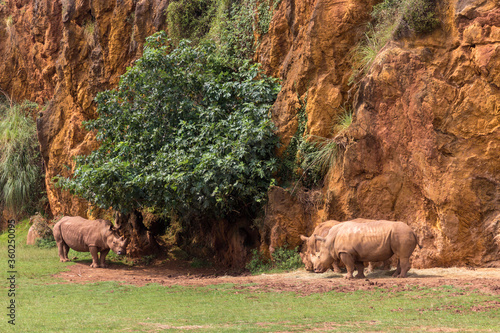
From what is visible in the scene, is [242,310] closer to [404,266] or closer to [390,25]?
[404,266]

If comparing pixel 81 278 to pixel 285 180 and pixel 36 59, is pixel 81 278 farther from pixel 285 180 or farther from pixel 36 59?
pixel 36 59

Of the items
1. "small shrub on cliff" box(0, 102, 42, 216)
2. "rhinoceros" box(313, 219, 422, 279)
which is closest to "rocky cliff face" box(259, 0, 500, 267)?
"rhinoceros" box(313, 219, 422, 279)

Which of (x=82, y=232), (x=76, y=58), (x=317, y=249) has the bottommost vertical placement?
(x=82, y=232)

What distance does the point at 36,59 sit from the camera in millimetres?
28531

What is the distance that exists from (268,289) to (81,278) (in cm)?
586

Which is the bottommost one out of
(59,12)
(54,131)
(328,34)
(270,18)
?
(54,131)

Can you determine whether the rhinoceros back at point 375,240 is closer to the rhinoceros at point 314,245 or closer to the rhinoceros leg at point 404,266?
the rhinoceros leg at point 404,266

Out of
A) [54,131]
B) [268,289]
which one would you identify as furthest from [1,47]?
[268,289]

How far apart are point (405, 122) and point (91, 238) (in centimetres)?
993

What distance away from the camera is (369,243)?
1204cm

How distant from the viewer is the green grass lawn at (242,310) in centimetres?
818

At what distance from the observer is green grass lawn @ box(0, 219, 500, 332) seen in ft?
26.8

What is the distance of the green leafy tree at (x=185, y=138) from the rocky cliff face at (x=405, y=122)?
890 millimetres

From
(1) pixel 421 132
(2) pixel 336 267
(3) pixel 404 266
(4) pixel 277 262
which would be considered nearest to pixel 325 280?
(2) pixel 336 267
